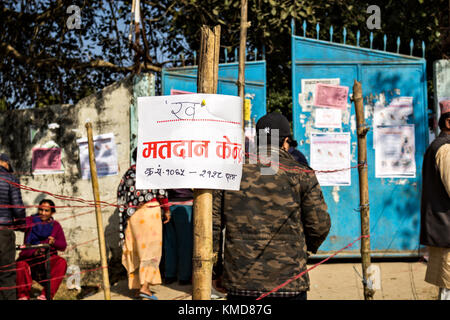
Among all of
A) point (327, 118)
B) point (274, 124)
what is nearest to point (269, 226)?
point (274, 124)

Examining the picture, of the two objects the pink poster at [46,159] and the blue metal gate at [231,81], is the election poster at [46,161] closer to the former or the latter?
the pink poster at [46,159]

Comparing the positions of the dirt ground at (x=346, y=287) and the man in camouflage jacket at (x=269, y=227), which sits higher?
the man in camouflage jacket at (x=269, y=227)

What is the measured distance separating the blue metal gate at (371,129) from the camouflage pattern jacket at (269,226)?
3.46m

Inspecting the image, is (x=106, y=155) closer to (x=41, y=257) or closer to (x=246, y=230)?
(x=41, y=257)

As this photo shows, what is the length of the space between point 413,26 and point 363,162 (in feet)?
15.5

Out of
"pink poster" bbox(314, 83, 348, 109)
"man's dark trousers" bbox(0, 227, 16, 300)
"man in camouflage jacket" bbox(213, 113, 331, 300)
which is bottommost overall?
"man's dark trousers" bbox(0, 227, 16, 300)

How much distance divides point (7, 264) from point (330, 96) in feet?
13.4

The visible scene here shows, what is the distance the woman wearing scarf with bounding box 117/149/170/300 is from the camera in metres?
5.36

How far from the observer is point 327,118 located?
6277 mm

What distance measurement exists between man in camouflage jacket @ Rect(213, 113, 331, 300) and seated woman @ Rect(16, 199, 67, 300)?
362cm

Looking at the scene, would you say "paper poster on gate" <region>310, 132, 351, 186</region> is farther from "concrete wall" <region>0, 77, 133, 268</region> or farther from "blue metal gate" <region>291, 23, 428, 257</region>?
"concrete wall" <region>0, 77, 133, 268</region>

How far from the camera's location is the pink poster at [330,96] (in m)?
6.29

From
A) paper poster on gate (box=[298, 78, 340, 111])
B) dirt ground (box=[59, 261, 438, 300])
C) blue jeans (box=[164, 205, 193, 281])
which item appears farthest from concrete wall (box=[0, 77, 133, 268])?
paper poster on gate (box=[298, 78, 340, 111])

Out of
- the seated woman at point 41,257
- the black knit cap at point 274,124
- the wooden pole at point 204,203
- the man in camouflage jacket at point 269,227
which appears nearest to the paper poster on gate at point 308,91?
the seated woman at point 41,257
